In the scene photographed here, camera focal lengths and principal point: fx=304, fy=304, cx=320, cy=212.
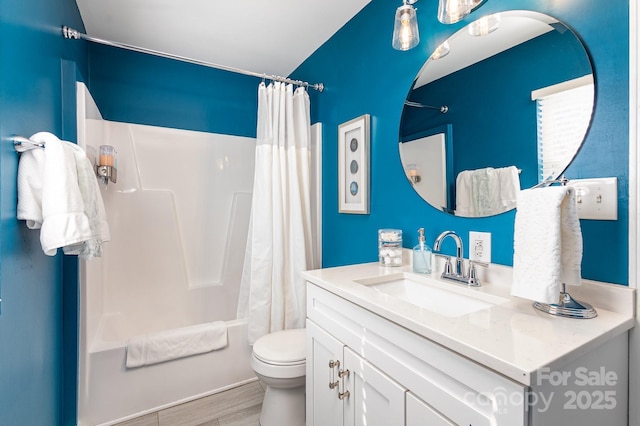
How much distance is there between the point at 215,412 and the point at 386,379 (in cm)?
135

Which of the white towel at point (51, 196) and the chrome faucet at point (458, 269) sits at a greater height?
the white towel at point (51, 196)

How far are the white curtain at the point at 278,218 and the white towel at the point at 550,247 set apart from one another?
1.46m

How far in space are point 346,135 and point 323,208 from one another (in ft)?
1.94

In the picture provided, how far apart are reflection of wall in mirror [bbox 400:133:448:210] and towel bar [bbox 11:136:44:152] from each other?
4.91 ft

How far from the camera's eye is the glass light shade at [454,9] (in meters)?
1.00

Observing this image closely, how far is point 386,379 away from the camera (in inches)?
36.4

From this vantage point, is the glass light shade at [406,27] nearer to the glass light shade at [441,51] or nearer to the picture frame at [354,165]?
the glass light shade at [441,51]

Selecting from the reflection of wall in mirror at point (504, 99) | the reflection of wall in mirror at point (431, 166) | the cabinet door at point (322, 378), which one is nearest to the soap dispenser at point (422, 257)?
the reflection of wall in mirror at point (431, 166)

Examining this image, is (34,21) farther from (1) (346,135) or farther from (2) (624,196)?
(2) (624,196)

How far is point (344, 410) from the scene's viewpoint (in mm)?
1129

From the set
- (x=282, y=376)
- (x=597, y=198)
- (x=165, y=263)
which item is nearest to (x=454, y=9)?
(x=597, y=198)

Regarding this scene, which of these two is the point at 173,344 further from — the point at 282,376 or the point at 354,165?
the point at 354,165

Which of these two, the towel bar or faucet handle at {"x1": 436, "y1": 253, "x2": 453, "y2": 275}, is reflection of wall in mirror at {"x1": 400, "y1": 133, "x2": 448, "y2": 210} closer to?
faucet handle at {"x1": 436, "y1": 253, "x2": 453, "y2": 275}

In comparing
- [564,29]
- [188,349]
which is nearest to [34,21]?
[188,349]
